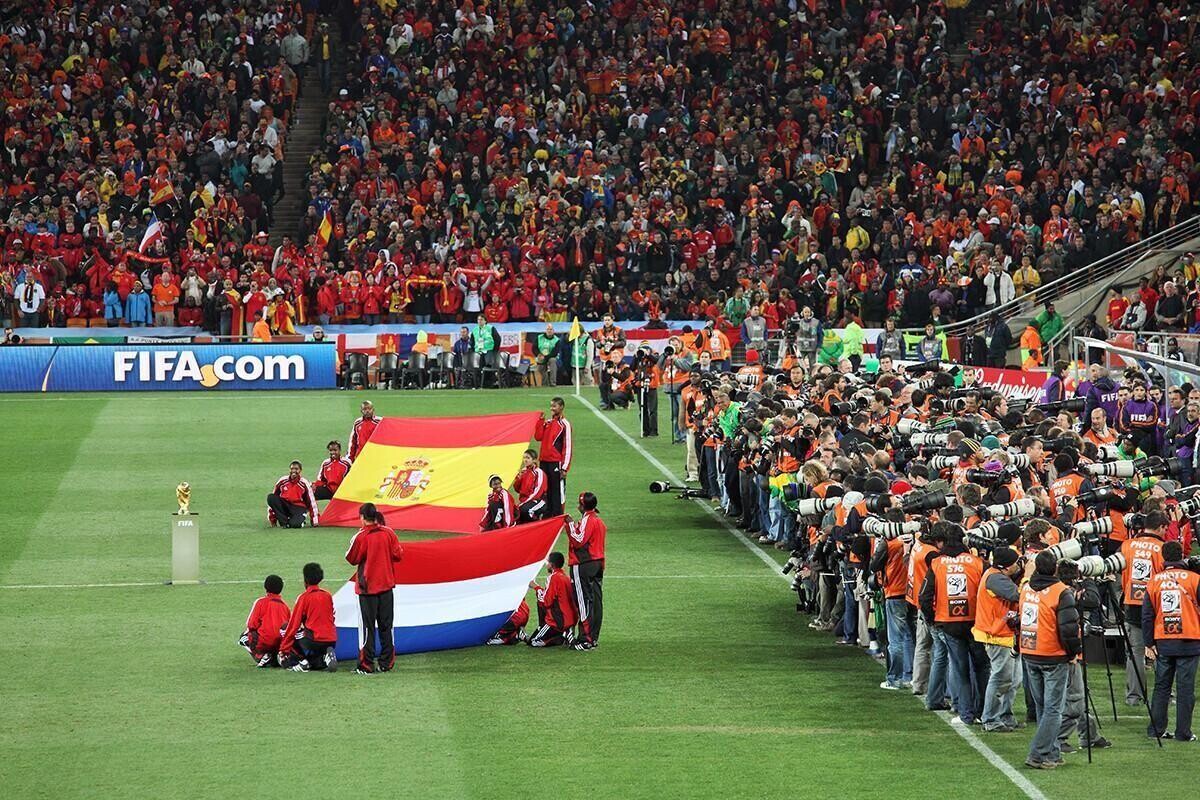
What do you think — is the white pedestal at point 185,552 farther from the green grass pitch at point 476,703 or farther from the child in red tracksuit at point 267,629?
the child in red tracksuit at point 267,629

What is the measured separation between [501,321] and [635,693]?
25.8 m

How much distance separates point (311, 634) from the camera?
16.2 meters

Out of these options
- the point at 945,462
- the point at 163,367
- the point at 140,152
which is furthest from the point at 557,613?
the point at 140,152

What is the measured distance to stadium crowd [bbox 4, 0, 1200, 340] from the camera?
40.6 m

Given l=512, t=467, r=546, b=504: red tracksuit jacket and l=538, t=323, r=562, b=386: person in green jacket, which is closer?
l=512, t=467, r=546, b=504: red tracksuit jacket

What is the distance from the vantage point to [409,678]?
16047 mm

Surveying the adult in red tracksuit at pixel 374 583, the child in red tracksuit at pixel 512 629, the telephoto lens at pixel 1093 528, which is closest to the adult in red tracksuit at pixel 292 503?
the child in red tracksuit at pixel 512 629

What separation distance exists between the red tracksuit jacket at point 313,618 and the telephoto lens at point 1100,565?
644cm

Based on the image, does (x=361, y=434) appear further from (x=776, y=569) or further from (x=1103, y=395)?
(x=1103, y=395)

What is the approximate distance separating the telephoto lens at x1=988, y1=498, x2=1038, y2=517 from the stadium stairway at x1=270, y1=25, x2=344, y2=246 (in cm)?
3208

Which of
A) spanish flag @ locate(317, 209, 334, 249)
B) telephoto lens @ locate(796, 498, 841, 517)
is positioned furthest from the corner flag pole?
telephoto lens @ locate(796, 498, 841, 517)

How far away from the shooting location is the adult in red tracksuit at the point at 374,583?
15812mm

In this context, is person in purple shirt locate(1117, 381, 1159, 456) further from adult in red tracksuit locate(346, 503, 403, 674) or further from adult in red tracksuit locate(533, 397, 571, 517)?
adult in red tracksuit locate(346, 503, 403, 674)

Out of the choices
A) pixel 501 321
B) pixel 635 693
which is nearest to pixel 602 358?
pixel 501 321
